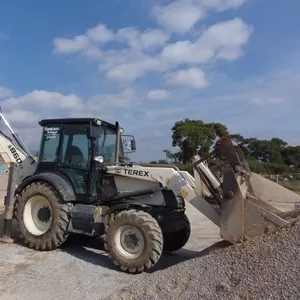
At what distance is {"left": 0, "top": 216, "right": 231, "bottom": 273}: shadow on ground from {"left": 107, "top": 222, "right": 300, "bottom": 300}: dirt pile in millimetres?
1101

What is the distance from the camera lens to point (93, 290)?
612cm

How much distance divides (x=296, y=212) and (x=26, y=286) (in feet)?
14.7

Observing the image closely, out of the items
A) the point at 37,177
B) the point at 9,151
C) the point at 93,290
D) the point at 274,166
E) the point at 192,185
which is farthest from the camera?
the point at 274,166

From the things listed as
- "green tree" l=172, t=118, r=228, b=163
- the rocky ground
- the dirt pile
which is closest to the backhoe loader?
the rocky ground

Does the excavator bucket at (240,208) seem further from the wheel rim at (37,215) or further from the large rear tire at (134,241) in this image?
the wheel rim at (37,215)

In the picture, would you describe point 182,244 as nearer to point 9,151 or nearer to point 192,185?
point 192,185

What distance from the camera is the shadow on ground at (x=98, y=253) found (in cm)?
736

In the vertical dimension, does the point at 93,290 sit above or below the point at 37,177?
Answer: below

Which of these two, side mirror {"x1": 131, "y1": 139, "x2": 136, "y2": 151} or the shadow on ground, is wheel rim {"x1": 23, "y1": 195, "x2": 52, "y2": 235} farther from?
side mirror {"x1": 131, "y1": 139, "x2": 136, "y2": 151}

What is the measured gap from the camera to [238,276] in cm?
517

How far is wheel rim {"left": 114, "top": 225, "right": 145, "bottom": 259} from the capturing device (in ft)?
22.9

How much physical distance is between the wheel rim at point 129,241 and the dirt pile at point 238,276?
48.0 inches

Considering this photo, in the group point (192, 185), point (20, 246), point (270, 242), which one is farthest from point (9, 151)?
point (270, 242)

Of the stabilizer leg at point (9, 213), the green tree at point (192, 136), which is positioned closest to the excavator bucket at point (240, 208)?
the stabilizer leg at point (9, 213)
